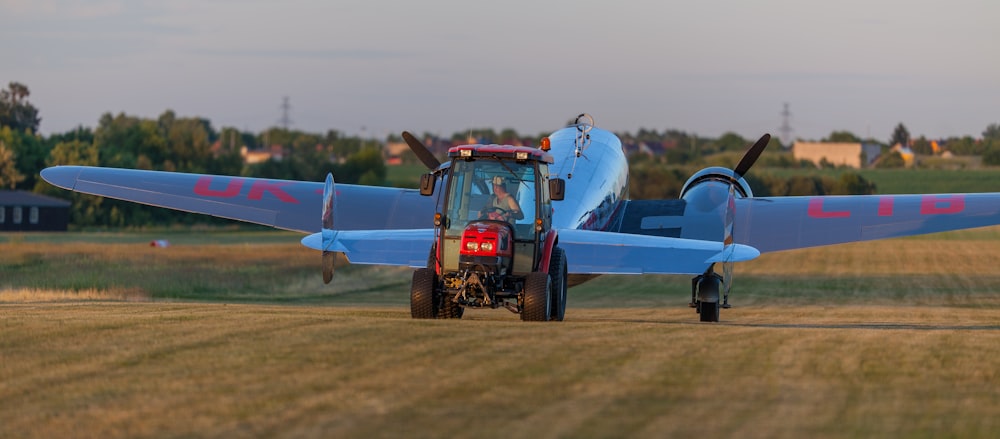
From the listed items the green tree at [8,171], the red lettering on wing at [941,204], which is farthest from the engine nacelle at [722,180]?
the green tree at [8,171]

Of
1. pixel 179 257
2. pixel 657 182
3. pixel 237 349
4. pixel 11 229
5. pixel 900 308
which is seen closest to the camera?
pixel 237 349

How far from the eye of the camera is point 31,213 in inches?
3644

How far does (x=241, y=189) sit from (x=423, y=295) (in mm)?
8830

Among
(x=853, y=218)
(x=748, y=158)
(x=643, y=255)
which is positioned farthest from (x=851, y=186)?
(x=643, y=255)

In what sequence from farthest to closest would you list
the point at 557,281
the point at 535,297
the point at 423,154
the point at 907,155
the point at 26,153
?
the point at 26,153
the point at 907,155
the point at 423,154
the point at 557,281
the point at 535,297

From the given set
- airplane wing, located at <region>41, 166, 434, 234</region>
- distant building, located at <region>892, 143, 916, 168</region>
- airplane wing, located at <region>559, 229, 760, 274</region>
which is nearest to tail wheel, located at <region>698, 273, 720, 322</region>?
airplane wing, located at <region>559, 229, 760, 274</region>

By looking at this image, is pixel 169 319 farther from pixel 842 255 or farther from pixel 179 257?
pixel 842 255

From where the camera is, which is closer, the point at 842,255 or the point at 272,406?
the point at 272,406

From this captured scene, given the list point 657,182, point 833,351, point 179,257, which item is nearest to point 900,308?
point 833,351

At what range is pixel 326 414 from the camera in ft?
35.0

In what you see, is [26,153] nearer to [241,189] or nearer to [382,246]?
[241,189]

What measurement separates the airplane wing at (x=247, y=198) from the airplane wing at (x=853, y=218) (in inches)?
244

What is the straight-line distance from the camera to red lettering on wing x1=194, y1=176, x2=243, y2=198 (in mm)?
26250

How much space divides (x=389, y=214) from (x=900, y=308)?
13762 millimetres
